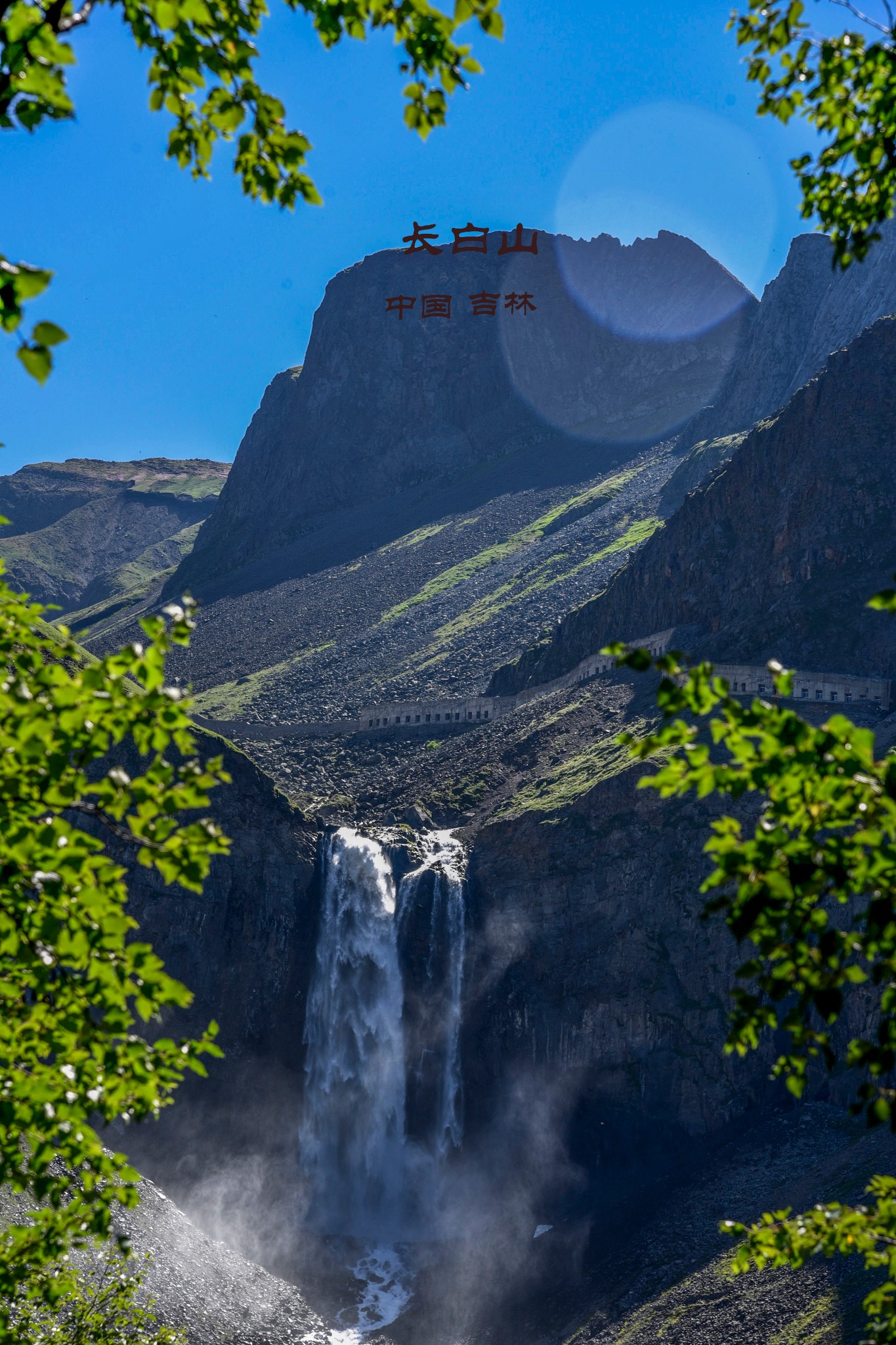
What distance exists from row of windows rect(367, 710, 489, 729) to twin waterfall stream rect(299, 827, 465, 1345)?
43.5 m

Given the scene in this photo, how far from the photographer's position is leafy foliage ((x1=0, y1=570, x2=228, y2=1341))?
25.8 feet

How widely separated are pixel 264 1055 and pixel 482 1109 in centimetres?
1419

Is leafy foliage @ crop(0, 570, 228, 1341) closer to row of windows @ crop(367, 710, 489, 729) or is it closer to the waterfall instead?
the waterfall

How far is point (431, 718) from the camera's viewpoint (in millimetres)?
122250

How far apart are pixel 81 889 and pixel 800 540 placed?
88740 millimetres

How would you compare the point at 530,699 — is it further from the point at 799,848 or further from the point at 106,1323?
the point at 799,848

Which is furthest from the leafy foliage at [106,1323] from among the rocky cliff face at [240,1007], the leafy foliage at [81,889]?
the rocky cliff face at [240,1007]

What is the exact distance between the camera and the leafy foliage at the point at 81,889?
788 centimetres

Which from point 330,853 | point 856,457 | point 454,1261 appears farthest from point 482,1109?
point 856,457

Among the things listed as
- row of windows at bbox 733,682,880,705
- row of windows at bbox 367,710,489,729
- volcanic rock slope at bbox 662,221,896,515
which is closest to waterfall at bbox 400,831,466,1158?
row of windows at bbox 733,682,880,705

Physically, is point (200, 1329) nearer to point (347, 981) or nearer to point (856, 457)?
point (347, 981)

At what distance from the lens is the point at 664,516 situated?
595ft

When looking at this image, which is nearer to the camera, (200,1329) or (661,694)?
(661,694)

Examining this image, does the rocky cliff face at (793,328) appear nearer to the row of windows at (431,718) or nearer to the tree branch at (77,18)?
the row of windows at (431,718)
